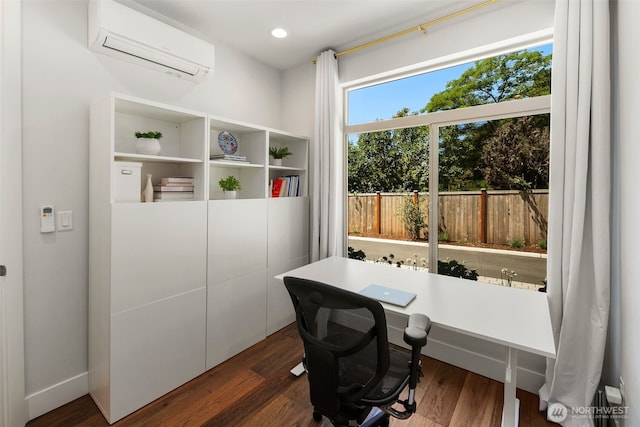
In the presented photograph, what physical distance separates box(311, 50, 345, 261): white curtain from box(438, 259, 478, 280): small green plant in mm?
966

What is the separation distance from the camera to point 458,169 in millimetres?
2354

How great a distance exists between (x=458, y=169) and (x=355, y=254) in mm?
1269

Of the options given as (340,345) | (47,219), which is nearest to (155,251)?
(47,219)

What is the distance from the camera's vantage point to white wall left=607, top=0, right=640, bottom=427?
4.12 ft

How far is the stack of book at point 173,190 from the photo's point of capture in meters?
2.01

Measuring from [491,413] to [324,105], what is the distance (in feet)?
8.92

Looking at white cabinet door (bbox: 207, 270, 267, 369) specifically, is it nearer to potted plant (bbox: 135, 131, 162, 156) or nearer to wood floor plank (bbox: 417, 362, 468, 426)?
potted plant (bbox: 135, 131, 162, 156)

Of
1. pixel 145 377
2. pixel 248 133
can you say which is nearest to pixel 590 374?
pixel 145 377

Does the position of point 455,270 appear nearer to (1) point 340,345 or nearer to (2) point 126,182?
(1) point 340,345

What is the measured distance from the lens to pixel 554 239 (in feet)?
5.86

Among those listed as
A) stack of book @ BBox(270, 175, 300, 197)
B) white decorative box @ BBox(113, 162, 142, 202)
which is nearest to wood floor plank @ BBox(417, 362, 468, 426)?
stack of book @ BBox(270, 175, 300, 197)

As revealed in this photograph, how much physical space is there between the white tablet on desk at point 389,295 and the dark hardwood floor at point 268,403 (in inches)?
30.1

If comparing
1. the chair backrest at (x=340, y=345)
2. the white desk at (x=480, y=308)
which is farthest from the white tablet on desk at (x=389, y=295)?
the chair backrest at (x=340, y=345)

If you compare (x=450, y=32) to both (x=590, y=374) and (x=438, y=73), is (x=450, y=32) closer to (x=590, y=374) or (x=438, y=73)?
(x=438, y=73)
